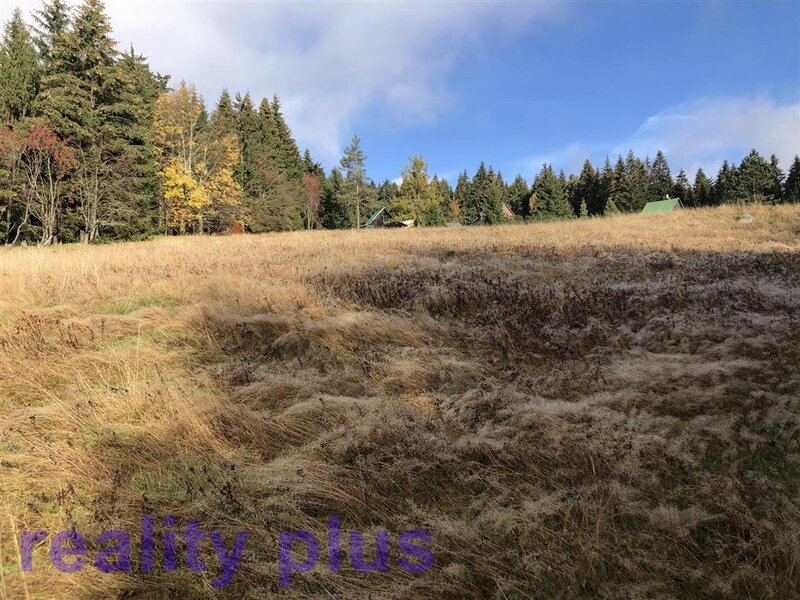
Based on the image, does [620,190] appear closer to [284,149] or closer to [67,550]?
[284,149]

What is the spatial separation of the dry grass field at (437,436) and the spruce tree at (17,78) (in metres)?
22.7

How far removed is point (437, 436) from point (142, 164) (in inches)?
1107

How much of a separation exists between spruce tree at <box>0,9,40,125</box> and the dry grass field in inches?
893

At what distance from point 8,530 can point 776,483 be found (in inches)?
152

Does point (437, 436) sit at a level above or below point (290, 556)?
above

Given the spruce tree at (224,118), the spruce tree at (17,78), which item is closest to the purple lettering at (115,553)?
the spruce tree at (17,78)

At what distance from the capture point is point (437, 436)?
2.74m

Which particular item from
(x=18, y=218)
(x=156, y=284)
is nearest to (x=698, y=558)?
(x=156, y=284)

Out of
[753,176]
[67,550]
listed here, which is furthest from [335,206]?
[753,176]

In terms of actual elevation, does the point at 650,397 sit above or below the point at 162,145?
below

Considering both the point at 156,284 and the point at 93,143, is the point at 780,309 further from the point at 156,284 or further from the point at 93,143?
the point at 93,143

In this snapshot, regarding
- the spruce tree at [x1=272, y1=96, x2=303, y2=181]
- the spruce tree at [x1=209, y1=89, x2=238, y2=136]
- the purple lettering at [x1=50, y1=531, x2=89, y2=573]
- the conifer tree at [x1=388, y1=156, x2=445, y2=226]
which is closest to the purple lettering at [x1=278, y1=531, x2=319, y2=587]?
the purple lettering at [x1=50, y1=531, x2=89, y2=573]

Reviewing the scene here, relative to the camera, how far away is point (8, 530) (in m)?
2.05

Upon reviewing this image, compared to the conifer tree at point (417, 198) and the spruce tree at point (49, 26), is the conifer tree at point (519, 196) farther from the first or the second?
the spruce tree at point (49, 26)
